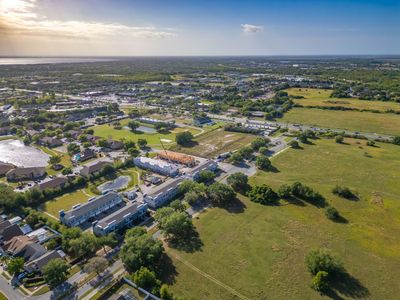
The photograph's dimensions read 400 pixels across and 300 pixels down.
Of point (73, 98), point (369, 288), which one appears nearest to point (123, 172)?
point (369, 288)

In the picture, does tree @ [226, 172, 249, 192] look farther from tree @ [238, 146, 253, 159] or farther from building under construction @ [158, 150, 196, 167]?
tree @ [238, 146, 253, 159]

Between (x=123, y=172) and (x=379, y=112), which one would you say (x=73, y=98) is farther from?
(x=379, y=112)

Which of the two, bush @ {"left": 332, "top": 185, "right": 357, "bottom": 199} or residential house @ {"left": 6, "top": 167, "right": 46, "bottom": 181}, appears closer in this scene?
bush @ {"left": 332, "top": 185, "right": 357, "bottom": 199}

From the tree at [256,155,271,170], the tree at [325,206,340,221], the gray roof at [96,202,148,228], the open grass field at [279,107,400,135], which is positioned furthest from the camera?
the open grass field at [279,107,400,135]

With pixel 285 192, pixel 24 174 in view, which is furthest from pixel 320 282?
pixel 24 174

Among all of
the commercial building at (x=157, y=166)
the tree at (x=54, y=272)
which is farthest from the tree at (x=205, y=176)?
the tree at (x=54, y=272)

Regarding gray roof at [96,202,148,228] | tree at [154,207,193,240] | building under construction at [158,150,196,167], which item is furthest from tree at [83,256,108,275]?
building under construction at [158,150,196,167]
